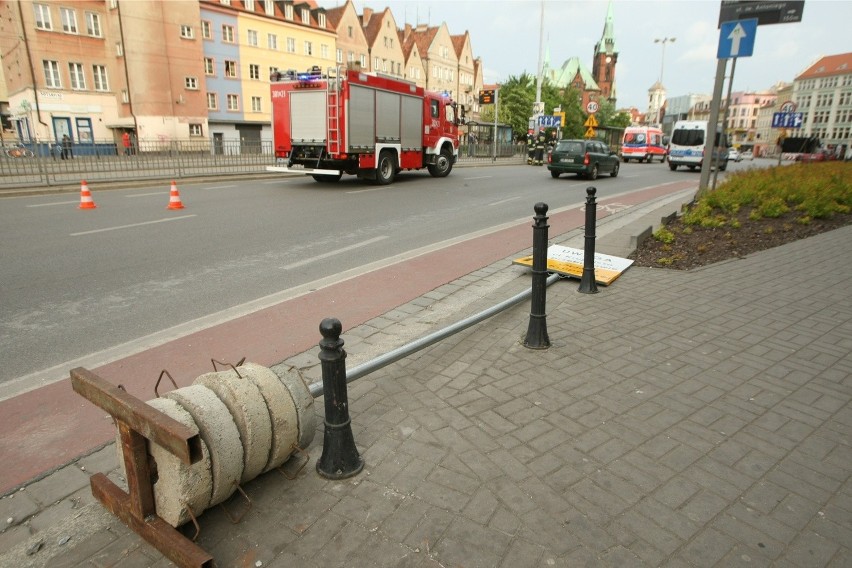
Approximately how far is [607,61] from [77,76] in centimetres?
10327

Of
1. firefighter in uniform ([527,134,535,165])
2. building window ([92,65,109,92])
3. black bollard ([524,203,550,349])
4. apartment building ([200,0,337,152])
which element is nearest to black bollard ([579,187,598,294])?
black bollard ([524,203,550,349])

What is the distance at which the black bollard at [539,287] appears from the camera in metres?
4.17

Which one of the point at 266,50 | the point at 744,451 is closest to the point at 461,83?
the point at 266,50

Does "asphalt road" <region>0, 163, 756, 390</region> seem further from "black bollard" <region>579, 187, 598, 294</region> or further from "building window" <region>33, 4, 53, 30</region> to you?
"building window" <region>33, 4, 53, 30</region>

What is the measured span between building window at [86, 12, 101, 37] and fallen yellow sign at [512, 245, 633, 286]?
47161 mm

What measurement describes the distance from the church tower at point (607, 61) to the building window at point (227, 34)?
3461 inches

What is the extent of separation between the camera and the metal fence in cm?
1664

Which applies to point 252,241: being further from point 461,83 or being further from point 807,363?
point 461,83

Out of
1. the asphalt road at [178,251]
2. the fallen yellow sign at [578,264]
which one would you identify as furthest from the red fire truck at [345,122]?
the fallen yellow sign at [578,264]

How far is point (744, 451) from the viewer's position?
2900 millimetres

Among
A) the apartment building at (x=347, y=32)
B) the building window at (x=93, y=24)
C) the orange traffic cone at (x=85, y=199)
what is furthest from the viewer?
the apartment building at (x=347, y=32)

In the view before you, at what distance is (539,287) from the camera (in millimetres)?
4195

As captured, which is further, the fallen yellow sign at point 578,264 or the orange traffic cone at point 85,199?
the orange traffic cone at point 85,199

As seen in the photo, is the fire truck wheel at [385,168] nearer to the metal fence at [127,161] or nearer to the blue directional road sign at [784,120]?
the metal fence at [127,161]
